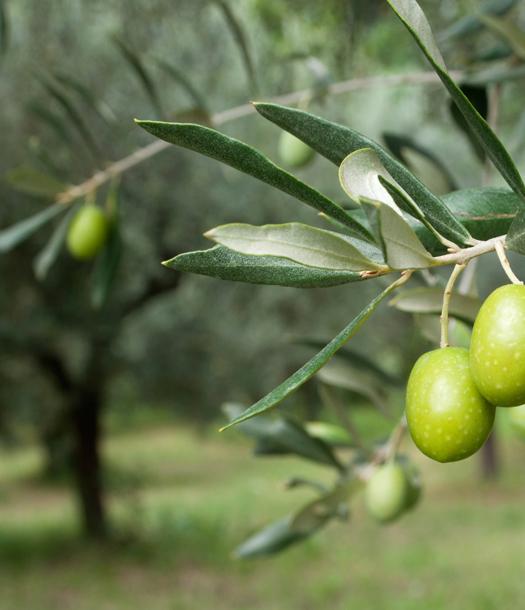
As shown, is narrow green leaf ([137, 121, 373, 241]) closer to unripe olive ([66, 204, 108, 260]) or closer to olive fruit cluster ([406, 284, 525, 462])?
olive fruit cluster ([406, 284, 525, 462])

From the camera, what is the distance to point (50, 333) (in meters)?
7.00

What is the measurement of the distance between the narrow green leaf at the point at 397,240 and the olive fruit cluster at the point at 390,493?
74 centimetres

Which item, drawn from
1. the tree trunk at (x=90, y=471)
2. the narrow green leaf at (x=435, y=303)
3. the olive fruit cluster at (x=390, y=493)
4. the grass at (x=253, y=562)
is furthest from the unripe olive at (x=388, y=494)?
the tree trunk at (x=90, y=471)

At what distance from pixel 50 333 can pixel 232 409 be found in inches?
234

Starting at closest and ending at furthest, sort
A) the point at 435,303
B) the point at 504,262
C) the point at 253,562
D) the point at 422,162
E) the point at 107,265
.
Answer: the point at 504,262
the point at 435,303
the point at 422,162
the point at 107,265
the point at 253,562

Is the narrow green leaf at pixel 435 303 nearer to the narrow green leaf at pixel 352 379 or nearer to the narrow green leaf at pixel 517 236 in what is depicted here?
the narrow green leaf at pixel 517 236

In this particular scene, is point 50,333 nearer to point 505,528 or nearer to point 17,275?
point 17,275

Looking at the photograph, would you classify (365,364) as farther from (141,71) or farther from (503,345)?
(503,345)

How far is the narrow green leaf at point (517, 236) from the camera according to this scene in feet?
1.79

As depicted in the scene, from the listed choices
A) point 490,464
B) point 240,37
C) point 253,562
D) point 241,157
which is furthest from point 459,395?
point 490,464

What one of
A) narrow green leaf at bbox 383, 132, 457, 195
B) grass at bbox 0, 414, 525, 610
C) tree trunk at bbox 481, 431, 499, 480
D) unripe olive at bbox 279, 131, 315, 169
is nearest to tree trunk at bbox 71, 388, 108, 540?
grass at bbox 0, 414, 525, 610

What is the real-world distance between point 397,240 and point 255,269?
0.38 ft

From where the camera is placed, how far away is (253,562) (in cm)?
851

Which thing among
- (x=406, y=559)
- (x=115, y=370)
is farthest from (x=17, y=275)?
(x=406, y=559)
